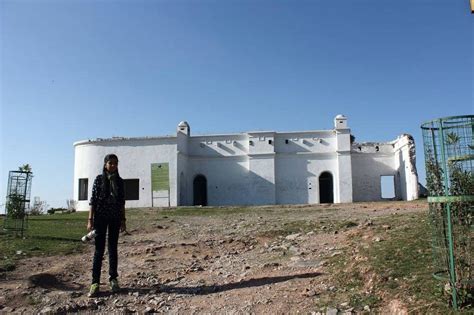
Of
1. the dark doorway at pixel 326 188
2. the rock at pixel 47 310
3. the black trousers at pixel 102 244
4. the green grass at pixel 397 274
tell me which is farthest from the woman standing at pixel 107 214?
the dark doorway at pixel 326 188

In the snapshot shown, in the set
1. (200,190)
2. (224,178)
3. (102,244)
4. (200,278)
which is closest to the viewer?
(102,244)

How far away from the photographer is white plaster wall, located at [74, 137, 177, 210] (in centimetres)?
2905

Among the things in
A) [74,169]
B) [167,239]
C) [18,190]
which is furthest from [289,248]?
[74,169]

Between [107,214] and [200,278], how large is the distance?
182 cm

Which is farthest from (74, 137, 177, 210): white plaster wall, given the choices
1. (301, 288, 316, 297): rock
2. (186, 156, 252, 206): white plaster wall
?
(301, 288, 316, 297): rock

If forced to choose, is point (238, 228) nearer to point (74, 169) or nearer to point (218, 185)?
point (218, 185)

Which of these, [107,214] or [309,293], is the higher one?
[107,214]

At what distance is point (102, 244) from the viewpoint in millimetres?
6355

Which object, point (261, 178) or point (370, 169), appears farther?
point (370, 169)

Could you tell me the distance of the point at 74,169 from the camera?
30922 millimetres

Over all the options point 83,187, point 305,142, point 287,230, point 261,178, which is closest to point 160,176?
point 83,187

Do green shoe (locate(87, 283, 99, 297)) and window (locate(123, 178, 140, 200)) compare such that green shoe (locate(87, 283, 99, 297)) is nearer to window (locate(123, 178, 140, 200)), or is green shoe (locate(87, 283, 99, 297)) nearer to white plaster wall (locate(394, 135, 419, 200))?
window (locate(123, 178, 140, 200))

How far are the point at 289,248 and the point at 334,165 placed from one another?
23.6 metres

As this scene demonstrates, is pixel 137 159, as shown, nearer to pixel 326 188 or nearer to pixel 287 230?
pixel 326 188
